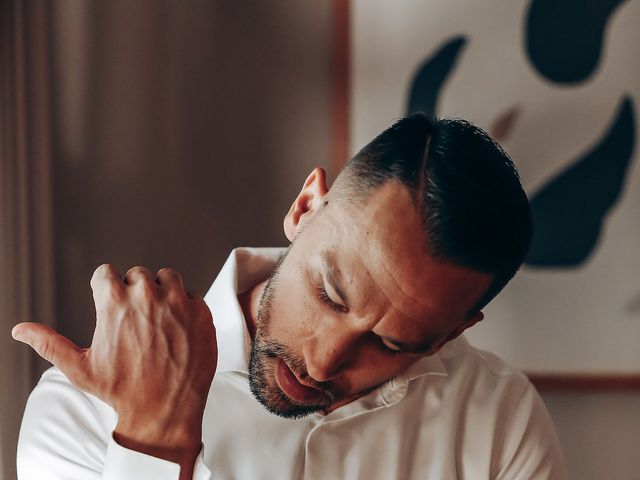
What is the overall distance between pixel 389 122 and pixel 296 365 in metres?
0.77

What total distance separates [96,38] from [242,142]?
1.39 ft

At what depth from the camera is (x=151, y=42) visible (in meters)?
1.53

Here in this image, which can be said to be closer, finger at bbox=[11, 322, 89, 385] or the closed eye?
finger at bbox=[11, 322, 89, 385]

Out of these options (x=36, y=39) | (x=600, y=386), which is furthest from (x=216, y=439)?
(x=600, y=386)

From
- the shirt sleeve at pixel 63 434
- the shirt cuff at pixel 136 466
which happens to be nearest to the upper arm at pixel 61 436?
the shirt sleeve at pixel 63 434

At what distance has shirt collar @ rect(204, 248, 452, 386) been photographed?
1137mm

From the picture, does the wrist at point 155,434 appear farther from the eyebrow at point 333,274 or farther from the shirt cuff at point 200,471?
the eyebrow at point 333,274

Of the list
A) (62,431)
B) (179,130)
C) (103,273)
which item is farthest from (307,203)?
(179,130)

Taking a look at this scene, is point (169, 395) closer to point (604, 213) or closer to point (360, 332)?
point (360, 332)

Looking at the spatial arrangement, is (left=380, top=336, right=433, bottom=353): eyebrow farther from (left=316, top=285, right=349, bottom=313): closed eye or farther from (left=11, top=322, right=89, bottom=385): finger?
(left=11, top=322, right=89, bottom=385): finger

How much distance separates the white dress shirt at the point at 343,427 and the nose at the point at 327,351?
0.15m

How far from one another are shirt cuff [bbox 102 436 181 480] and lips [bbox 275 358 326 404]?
0.24 m

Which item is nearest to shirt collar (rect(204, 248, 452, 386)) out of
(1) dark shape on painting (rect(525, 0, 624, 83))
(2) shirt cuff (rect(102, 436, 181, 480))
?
(2) shirt cuff (rect(102, 436, 181, 480))

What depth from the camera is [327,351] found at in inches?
38.4
